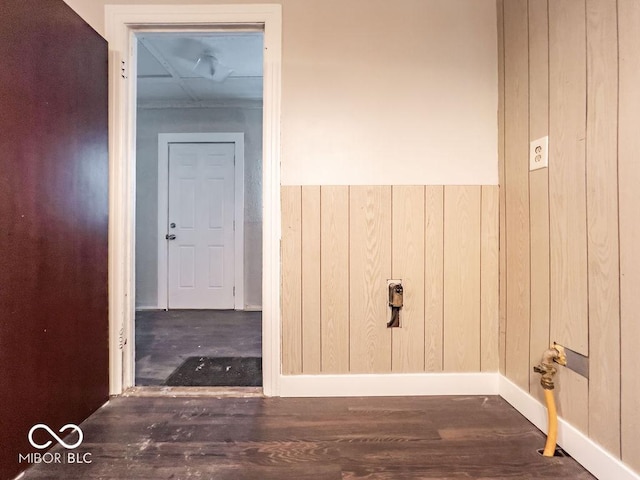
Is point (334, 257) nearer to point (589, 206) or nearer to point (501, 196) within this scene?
point (501, 196)

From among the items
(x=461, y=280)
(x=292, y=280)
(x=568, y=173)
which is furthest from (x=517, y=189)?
(x=292, y=280)

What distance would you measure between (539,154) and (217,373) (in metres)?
2.04

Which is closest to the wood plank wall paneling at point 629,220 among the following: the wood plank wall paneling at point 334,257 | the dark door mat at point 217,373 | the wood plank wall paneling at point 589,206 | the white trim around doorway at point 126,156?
the wood plank wall paneling at point 589,206

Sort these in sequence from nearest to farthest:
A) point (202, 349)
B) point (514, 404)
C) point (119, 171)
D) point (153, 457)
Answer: point (153, 457)
point (514, 404)
point (119, 171)
point (202, 349)

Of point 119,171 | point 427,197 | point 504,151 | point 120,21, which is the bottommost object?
point 427,197

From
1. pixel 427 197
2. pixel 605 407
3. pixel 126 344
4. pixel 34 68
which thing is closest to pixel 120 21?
pixel 34 68

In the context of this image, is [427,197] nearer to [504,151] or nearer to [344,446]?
[504,151]

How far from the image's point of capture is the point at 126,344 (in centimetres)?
176

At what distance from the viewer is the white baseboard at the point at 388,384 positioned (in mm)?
1725

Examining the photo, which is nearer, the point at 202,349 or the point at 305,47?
the point at 305,47

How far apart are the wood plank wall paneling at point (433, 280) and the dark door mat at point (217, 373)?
0.96 m

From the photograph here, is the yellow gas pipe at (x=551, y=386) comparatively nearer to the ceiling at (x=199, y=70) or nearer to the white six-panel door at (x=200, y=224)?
the ceiling at (x=199, y=70)

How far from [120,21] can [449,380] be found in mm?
2528

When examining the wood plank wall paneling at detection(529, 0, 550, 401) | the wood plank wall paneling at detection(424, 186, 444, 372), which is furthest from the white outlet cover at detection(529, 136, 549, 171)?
the wood plank wall paneling at detection(424, 186, 444, 372)
